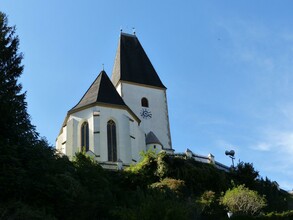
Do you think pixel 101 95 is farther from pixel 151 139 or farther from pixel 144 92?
pixel 144 92

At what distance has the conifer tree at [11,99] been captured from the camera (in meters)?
22.7

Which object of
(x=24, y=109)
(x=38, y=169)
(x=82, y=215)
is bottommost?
(x=82, y=215)

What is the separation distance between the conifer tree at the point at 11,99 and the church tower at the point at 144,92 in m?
18.6

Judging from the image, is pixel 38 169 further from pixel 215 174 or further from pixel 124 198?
pixel 215 174

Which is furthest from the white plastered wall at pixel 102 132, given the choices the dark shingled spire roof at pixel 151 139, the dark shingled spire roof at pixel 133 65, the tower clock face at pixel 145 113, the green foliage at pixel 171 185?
the dark shingled spire roof at pixel 133 65

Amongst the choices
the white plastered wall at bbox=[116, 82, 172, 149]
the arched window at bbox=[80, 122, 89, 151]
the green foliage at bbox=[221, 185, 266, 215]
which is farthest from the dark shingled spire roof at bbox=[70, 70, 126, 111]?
the green foliage at bbox=[221, 185, 266, 215]

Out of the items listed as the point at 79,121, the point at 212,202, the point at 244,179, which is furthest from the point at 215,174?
the point at 79,121

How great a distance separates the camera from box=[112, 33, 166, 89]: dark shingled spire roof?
49.6 metres

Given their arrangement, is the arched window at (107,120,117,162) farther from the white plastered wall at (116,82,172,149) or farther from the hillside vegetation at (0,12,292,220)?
the white plastered wall at (116,82,172,149)

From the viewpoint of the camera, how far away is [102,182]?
27594mm

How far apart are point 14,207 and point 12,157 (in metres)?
2.67

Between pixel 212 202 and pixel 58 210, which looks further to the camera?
pixel 212 202

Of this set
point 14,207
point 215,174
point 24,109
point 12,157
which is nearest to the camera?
point 14,207

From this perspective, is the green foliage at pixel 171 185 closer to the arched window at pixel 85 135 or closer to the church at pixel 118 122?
the church at pixel 118 122
